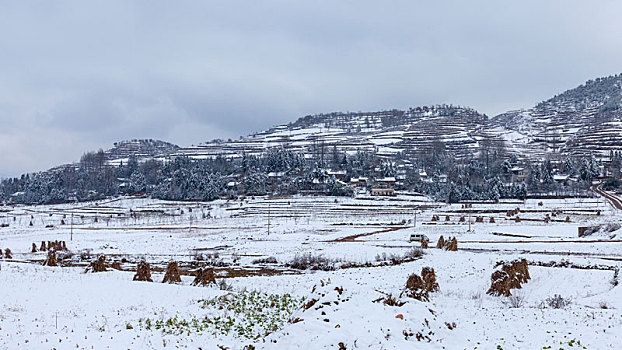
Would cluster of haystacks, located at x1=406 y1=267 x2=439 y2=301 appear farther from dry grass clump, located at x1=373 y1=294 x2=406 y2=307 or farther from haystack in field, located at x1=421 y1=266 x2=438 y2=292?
dry grass clump, located at x1=373 y1=294 x2=406 y2=307

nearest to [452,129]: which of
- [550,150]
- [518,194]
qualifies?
[550,150]

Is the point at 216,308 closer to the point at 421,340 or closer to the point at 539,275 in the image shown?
the point at 421,340

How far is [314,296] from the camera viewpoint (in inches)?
528

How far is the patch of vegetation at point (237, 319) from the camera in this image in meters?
12.7

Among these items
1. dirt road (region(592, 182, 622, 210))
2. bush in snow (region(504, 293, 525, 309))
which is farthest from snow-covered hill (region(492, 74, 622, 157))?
bush in snow (region(504, 293, 525, 309))

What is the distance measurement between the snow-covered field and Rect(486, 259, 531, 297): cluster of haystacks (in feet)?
1.81

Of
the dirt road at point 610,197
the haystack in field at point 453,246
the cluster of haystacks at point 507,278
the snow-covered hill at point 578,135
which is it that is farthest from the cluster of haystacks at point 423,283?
the snow-covered hill at point 578,135

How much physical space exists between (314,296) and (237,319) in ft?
8.85

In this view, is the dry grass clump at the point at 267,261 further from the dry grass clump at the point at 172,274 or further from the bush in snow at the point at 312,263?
the dry grass clump at the point at 172,274

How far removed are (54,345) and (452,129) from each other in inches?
7459

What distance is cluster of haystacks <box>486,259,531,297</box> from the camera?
2055 cm

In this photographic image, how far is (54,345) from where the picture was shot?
10.7 m

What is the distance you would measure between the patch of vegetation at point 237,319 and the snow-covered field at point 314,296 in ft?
0.19

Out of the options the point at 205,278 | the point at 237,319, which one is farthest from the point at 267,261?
the point at 237,319
